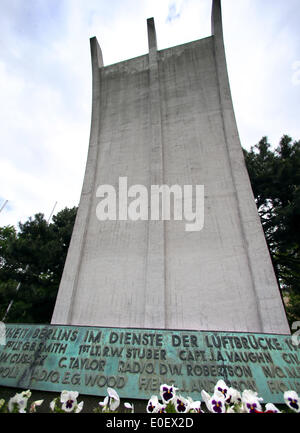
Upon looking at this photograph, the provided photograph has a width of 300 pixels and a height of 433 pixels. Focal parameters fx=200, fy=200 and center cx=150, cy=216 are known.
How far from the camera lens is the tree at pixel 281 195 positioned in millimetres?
7586

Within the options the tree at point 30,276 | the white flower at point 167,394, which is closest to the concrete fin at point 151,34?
the tree at point 30,276

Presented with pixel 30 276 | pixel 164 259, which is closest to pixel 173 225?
pixel 164 259

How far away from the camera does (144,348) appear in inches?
127

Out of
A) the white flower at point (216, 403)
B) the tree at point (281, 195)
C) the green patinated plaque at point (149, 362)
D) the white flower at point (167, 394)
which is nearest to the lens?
the white flower at point (216, 403)

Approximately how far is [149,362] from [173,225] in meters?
3.20

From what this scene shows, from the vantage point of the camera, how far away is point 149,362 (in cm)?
305

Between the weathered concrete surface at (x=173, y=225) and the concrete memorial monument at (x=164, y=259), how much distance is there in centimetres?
3

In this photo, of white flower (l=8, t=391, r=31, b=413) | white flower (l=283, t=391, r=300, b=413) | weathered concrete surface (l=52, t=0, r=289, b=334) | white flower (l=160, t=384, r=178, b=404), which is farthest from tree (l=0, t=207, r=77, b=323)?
white flower (l=283, t=391, r=300, b=413)

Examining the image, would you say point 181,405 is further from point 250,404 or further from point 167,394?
point 250,404

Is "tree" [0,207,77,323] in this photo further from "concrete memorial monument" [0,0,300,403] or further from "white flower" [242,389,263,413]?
"white flower" [242,389,263,413]

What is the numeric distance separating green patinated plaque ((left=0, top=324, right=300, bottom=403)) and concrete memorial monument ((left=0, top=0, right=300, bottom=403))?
16mm

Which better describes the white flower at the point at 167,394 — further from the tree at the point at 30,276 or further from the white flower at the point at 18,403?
the tree at the point at 30,276

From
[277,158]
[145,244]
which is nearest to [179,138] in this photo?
[145,244]

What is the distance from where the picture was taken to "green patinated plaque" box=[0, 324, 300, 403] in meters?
2.81
